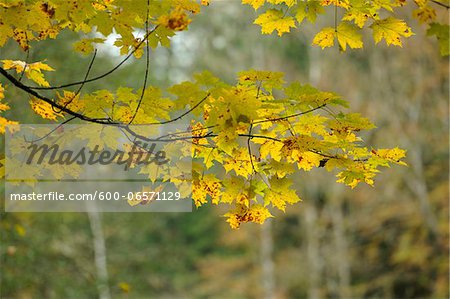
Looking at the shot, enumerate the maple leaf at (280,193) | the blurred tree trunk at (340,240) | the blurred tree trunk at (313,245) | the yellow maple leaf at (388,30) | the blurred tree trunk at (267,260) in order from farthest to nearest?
the blurred tree trunk at (267,260), the blurred tree trunk at (313,245), the blurred tree trunk at (340,240), the maple leaf at (280,193), the yellow maple leaf at (388,30)

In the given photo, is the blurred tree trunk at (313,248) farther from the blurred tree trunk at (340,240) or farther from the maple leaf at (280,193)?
the maple leaf at (280,193)

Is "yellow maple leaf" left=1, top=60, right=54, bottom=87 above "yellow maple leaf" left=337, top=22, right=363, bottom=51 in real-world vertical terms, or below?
above

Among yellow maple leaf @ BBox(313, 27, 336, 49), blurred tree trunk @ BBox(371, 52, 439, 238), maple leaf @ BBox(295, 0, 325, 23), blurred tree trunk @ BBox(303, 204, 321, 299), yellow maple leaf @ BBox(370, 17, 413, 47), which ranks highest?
blurred tree trunk @ BBox(371, 52, 439, 238)

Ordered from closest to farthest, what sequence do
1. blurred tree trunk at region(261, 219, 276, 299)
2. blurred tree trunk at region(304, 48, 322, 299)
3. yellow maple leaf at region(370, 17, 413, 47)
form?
Answer: yellow maple leaf at region(370, 17, 413, 47)
blurred tree trunk at region(304, 48, 322, 299)
blurred tree trunk at region(261, 219, 276, 299)

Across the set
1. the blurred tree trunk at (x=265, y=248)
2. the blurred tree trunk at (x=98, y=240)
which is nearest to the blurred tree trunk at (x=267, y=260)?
the blurred tree trunk at (x=265, y=248)

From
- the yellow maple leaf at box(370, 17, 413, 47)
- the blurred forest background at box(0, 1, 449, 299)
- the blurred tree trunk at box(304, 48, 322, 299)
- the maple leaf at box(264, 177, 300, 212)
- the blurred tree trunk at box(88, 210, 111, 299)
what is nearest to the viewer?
the yellow maple leaf at box(370, 17, 413, 47)

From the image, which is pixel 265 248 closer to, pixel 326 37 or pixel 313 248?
pixel 313 248

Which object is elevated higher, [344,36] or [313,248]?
[313,248]

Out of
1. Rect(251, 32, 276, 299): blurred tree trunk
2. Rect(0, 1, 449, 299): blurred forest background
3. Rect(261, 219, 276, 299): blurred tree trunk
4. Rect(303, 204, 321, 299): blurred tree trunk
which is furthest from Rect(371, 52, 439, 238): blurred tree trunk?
Rect(261, 219, 276, 299): blurred tree trunk

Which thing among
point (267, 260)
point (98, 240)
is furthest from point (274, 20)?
point (98, 240)

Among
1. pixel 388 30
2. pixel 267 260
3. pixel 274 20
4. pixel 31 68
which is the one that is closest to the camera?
pixel 388 30

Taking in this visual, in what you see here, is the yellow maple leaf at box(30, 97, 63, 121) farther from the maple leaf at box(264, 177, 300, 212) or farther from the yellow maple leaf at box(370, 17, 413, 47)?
the yellow maple leaf at box(370, 17, 413, 47)

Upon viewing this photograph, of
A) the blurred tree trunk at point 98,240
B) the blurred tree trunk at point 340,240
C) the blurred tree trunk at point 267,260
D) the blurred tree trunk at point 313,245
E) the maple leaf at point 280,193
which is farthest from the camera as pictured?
the blurred tree trunk at point 267,260

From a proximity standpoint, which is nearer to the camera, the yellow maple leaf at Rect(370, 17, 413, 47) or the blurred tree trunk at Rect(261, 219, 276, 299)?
the yellow maple leaf at Rect(370, 17, 413, 47)
